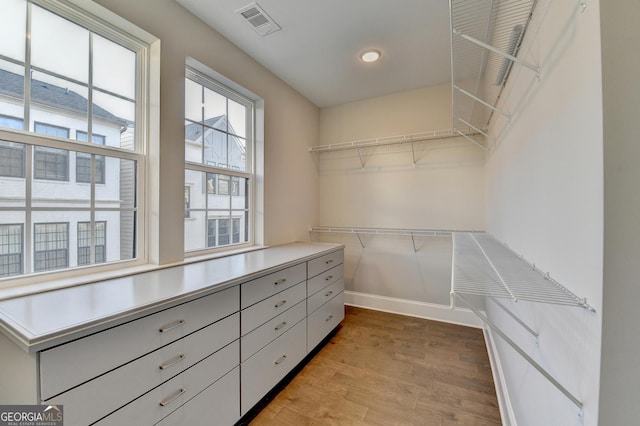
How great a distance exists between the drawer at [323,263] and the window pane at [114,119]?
1.52 m

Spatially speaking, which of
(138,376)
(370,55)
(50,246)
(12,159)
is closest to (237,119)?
(370,55)

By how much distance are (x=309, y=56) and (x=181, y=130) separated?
1332mm

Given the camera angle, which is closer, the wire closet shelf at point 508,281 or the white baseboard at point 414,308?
the wire closet shelf at point 508,281

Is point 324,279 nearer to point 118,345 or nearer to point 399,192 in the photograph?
point 399,192

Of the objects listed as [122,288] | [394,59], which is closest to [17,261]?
[122,288]

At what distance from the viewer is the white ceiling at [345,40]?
1.73 meters

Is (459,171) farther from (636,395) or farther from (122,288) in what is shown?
(122,288)

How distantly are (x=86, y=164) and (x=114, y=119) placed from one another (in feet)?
1.08

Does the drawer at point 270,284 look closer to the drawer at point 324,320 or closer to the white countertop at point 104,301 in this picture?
the white countertop at point 104,301

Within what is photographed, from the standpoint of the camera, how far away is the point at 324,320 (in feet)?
7.54

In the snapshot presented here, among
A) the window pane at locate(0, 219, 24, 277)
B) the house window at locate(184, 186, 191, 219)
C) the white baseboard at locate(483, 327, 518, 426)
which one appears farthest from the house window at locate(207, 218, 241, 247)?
the white baseboard at locate(483, 327, 518, 426)

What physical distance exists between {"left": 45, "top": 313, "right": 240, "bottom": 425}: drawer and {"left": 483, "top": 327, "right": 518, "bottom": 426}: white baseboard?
162 cm

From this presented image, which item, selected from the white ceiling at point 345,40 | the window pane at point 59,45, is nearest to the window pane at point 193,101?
the white ceiling at point 345,40

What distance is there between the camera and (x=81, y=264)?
141cm
